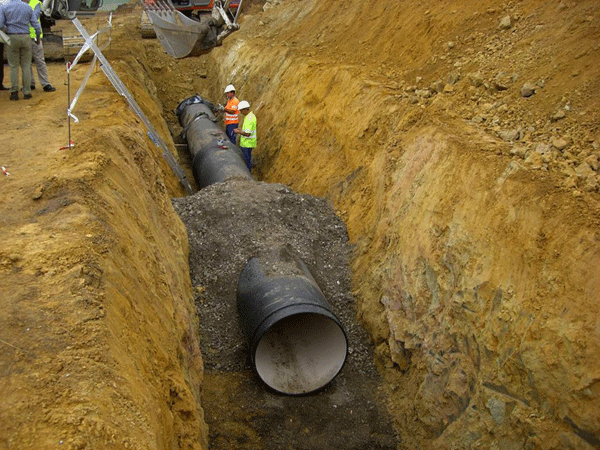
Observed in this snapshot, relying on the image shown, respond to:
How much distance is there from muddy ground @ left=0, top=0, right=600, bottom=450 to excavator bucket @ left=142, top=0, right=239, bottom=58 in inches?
111

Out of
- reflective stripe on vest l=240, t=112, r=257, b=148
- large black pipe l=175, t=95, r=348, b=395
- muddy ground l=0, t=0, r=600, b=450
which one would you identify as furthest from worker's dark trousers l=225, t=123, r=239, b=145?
large black pipe l=175, t=95, r=348, b=395

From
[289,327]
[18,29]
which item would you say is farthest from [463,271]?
[18,29]

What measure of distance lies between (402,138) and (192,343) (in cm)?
437

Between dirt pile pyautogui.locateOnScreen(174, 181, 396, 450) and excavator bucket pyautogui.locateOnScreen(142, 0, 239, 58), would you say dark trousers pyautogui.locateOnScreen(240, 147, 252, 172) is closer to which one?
dirt pile pyautogui.locateOnScreen(174, 181, 396, 450)

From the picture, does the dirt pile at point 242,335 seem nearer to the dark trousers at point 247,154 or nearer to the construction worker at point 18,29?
the dark trousers at point 247,154

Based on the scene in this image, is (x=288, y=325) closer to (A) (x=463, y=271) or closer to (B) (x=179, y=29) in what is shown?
(A) (x=463, y=271)

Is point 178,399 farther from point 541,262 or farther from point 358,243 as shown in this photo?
point 358,243

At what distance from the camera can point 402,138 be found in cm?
820

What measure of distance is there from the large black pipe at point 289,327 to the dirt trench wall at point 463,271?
71 centimetres

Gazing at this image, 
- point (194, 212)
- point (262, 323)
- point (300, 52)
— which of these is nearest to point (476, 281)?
point (262, 323)

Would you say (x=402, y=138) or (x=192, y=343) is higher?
(x=402, y=138)

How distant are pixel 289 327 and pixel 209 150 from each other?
539 centimetres

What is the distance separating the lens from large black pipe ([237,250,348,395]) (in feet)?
21.7

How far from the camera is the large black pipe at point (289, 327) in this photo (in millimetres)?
6629
